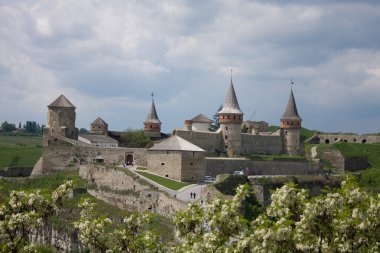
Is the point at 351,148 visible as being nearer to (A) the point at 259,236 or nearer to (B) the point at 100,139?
(B) the point at 100,139

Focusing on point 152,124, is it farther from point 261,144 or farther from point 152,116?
point 261,144

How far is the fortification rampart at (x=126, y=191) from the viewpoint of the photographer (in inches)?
1646

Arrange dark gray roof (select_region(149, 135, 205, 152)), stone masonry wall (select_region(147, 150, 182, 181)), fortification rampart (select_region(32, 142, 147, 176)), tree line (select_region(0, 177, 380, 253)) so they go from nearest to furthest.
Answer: tree line (select_region(0, 177, 380, 253)) < stone masonry wall (select_region(147, 150, 182, 181)) < dark gray roof (select_region(149, 135, 205, 152)) < fortification rampart (select_region(32, 142, 147, 176))

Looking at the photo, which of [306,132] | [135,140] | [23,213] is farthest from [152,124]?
[23,213]

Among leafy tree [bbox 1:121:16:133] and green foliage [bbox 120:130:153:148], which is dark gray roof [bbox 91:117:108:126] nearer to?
green foliage [bbox 120:130:153:148]

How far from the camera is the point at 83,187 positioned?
4900 centimetres

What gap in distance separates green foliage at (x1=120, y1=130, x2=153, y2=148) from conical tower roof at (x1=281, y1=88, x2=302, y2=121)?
13.3m

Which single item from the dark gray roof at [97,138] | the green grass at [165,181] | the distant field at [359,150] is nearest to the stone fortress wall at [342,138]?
the distant field at [359,150]

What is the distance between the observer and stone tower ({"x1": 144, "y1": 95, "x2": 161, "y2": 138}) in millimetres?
65000

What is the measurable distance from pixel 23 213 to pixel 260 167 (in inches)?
1564

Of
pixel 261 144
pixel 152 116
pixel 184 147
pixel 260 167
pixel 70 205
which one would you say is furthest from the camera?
pixel 152 116

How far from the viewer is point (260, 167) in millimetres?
56062

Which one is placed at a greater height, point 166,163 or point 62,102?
point 62,102

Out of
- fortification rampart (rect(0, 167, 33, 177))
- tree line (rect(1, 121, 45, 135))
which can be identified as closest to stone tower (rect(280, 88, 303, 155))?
fortification rampart (rect(0, 167, 33, 177))
